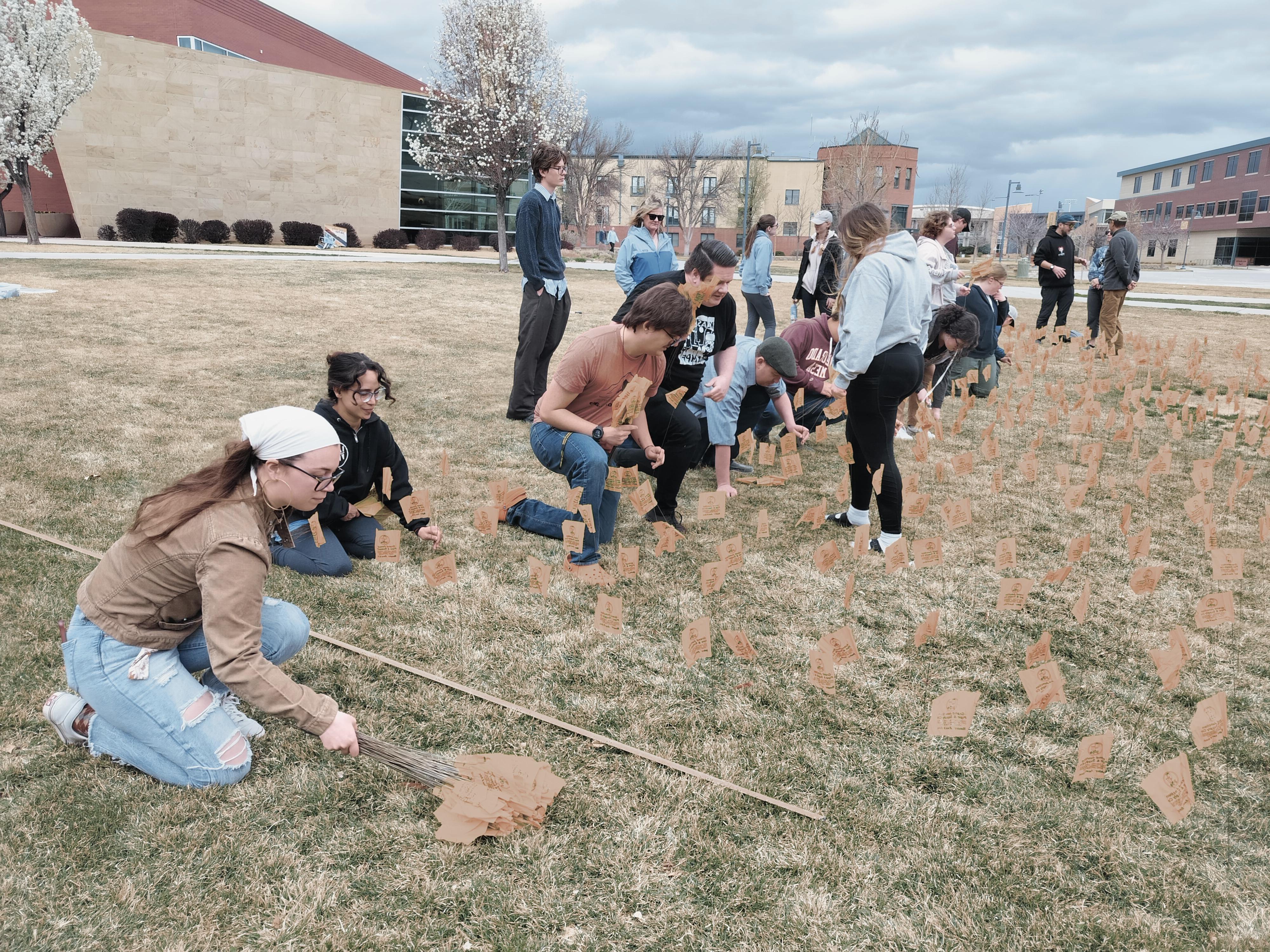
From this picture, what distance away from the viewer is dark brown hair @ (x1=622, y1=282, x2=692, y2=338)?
358 cm

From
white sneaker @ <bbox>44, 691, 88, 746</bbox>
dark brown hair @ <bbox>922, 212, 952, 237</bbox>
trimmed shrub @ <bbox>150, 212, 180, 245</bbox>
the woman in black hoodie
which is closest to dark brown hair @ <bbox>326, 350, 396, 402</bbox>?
the woman in black hoodie

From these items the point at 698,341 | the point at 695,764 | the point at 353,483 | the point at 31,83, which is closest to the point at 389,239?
the point at 31,83

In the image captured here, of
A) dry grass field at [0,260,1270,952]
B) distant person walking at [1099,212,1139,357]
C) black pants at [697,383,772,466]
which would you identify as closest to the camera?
dry grass field at [0,260,1270,952]

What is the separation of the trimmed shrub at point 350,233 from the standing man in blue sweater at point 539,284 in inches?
1162

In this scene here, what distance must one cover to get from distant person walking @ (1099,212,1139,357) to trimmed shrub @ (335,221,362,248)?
29.7 m

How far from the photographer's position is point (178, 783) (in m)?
2.39

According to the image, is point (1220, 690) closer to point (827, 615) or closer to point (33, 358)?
point (827, 615)

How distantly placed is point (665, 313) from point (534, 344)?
3.15m

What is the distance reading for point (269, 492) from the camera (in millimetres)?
2217

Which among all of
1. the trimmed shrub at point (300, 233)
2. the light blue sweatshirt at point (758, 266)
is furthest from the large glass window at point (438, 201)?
the light blue sweatshirt at point (758, 266)

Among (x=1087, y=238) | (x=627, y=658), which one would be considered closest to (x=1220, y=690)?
(x=627, y=658)

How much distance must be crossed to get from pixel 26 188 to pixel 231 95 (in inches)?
396

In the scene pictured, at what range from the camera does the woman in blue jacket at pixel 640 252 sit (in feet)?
23.3

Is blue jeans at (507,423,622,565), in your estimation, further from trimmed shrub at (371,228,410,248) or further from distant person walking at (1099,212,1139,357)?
trimmed shrub at (371,228,410,248)
